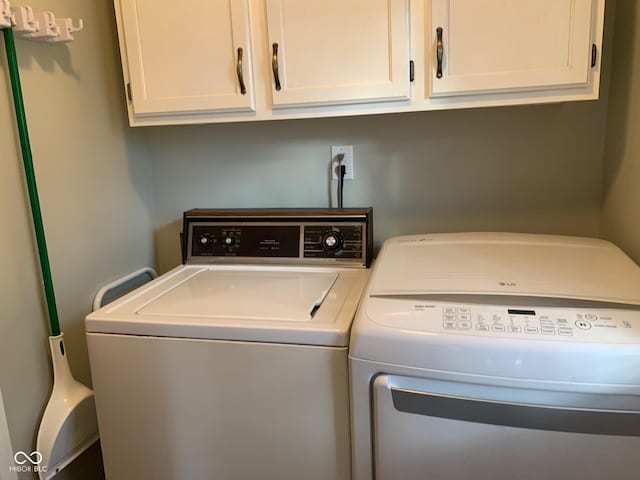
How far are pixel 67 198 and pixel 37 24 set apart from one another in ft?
1.60

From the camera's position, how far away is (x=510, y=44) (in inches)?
51.9

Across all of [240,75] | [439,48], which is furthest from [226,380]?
[439,48]

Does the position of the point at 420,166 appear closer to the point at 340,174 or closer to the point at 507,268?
the point at 340,174

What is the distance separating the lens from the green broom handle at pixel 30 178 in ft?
4.20

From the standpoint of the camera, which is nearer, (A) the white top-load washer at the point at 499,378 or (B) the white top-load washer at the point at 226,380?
(A) the white top-load washer at the point at 499,378

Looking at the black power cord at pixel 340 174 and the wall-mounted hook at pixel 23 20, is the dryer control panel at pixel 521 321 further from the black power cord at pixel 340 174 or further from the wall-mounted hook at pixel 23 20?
the wall-mounted hook at pixel 23 20

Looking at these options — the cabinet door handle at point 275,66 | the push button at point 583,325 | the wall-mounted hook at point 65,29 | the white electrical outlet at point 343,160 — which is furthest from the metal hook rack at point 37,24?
the push button at point 583,325

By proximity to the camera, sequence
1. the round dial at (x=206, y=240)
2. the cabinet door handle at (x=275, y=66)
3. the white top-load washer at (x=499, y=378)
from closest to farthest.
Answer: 1. the white top-load washer at (x=499, y=378)
2. the cabinet door handle at (x=275, y=66)
3. the round dial at (x=206, y=240)

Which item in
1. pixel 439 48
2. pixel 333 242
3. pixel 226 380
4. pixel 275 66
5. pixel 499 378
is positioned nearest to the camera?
pixel 499 378

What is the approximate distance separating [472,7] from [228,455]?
1.31 metres

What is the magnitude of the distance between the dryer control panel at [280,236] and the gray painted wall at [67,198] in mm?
269

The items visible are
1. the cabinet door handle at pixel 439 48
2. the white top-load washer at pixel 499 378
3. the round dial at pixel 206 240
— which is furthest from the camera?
the round dial at pixel 206 240

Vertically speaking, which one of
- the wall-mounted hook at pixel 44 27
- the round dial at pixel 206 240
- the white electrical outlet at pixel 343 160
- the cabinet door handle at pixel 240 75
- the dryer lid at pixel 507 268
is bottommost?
the dryer lid at pixel 507 268

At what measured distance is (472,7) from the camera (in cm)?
132
